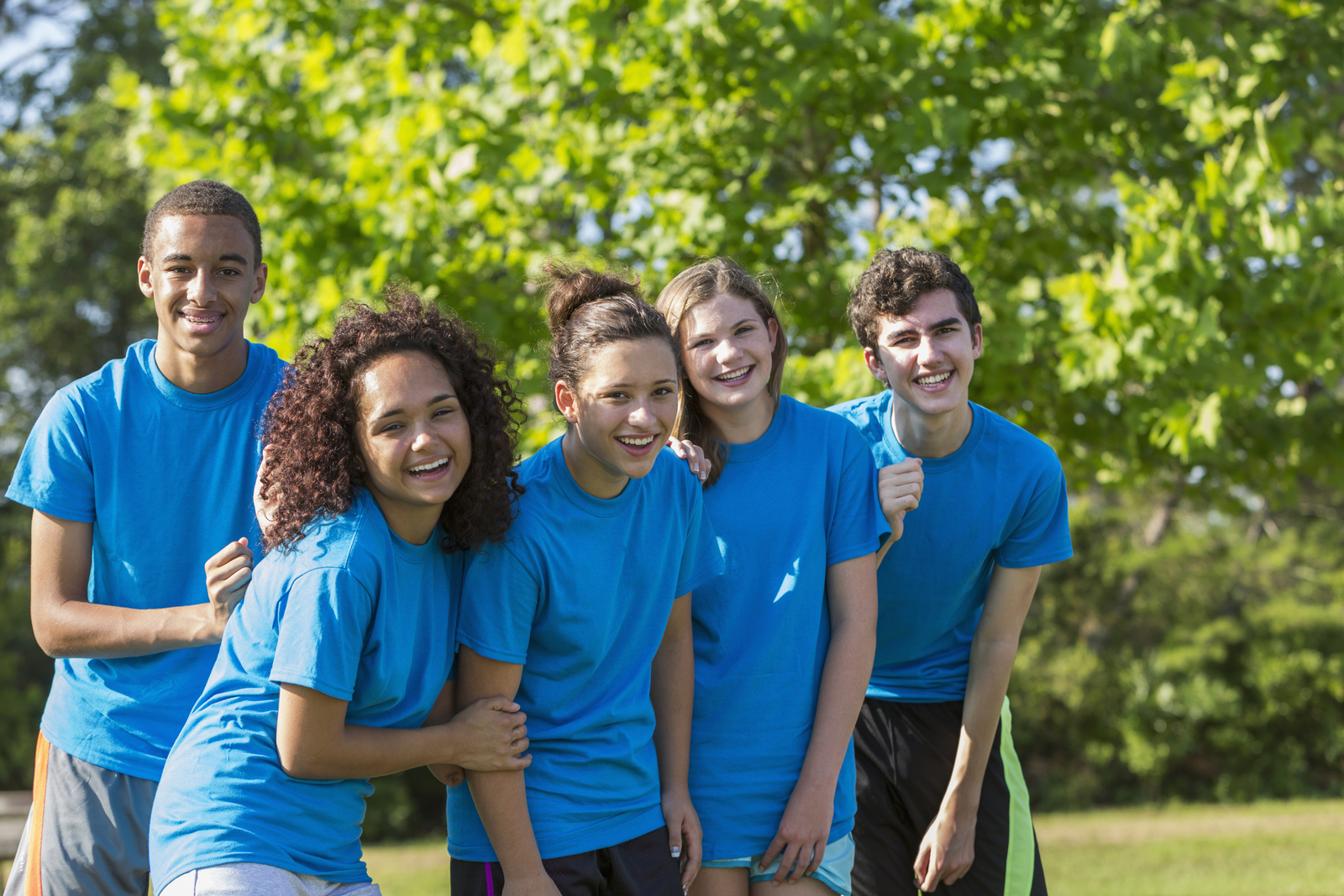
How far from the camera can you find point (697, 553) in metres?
2.52

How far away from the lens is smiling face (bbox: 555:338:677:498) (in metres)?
2.33

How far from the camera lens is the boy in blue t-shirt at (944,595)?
9.71 feet

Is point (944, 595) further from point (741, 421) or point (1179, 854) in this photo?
point (1179, 854)

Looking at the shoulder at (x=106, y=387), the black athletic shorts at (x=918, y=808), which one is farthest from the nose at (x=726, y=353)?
the shoulder at (x=106, y=387)

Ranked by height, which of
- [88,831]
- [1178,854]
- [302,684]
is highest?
[302,684]

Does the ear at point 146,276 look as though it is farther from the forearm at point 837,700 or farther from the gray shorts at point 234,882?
the forearm at point 837,700

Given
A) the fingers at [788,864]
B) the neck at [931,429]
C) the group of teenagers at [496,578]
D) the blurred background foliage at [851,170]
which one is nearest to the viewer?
the group of teenagers at [496,578]

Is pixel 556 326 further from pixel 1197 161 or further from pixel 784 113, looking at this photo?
pixel 1197 161

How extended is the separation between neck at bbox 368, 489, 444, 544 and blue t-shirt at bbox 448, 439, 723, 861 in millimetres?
120

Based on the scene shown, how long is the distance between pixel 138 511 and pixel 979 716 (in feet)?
7.03

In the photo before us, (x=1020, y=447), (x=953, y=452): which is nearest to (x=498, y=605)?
(x=953, y=452)

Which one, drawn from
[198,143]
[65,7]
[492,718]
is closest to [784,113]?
[198,143]

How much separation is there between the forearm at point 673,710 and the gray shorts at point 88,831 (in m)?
1.12

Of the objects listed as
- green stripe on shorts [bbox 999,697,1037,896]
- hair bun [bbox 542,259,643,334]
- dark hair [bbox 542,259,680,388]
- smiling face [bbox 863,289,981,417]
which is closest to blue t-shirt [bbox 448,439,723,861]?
dark hair [bbox 542,259,680,388]
